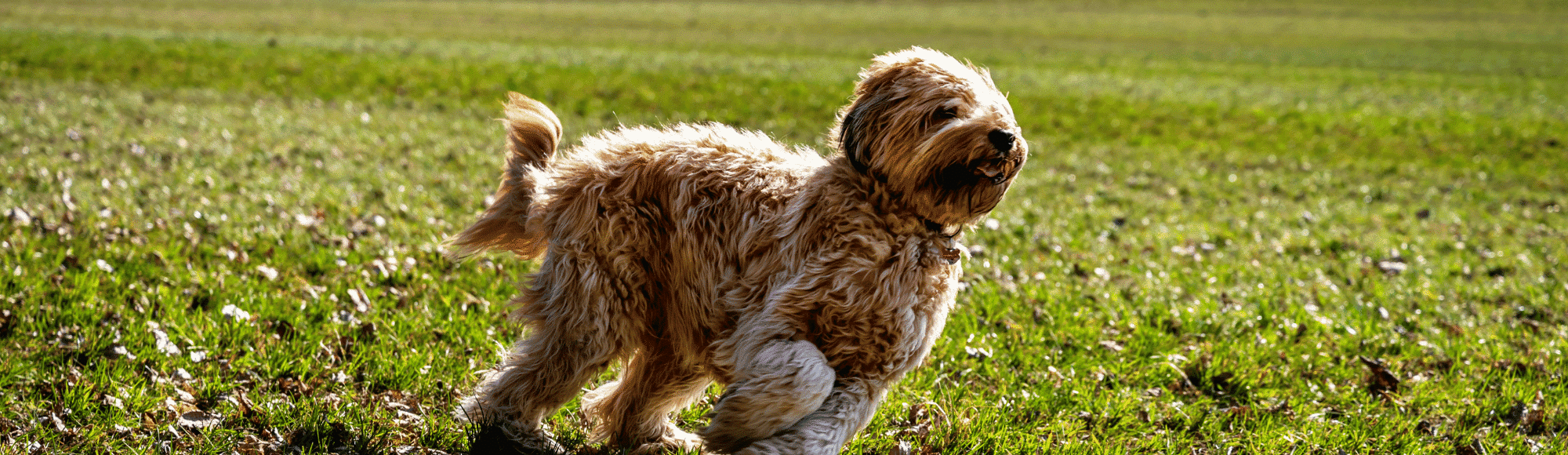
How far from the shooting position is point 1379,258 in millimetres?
8859

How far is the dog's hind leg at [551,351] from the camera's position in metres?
3.74

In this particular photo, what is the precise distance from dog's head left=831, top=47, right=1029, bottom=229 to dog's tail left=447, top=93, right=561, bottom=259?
4.85 feet

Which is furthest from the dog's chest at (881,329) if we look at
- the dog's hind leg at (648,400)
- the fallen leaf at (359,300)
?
the fallen leaf at (359,300)

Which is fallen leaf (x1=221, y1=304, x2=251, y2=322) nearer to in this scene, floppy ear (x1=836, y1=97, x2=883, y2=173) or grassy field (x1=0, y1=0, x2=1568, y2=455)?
grassy field (x1=0, y1=0, x2=1568, y2=455)

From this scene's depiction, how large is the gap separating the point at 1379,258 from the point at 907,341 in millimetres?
7396

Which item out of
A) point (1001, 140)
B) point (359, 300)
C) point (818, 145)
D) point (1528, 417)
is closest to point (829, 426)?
point (1001, 140)

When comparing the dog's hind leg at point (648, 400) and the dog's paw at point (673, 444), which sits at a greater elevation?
the dog's hind leg at point (648, 400)

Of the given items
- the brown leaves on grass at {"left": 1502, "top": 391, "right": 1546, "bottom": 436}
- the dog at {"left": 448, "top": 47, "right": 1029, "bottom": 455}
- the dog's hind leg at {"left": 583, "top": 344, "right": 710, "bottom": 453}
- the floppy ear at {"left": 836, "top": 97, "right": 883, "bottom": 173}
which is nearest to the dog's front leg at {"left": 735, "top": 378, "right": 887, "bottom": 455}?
the dog at {"left": 448, "top": 47, "right": 1029, "bottom": 455}

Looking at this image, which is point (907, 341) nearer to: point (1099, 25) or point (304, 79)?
point (304, 79)

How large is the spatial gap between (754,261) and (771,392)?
584mm

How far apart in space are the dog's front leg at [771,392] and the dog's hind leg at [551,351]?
62 centimetres

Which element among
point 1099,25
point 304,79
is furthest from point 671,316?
point 1099,25

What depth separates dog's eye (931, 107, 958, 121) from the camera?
346cm

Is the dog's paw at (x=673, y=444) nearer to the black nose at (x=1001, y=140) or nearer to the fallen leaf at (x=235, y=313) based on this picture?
the black nose at (x=1001, y=140)
